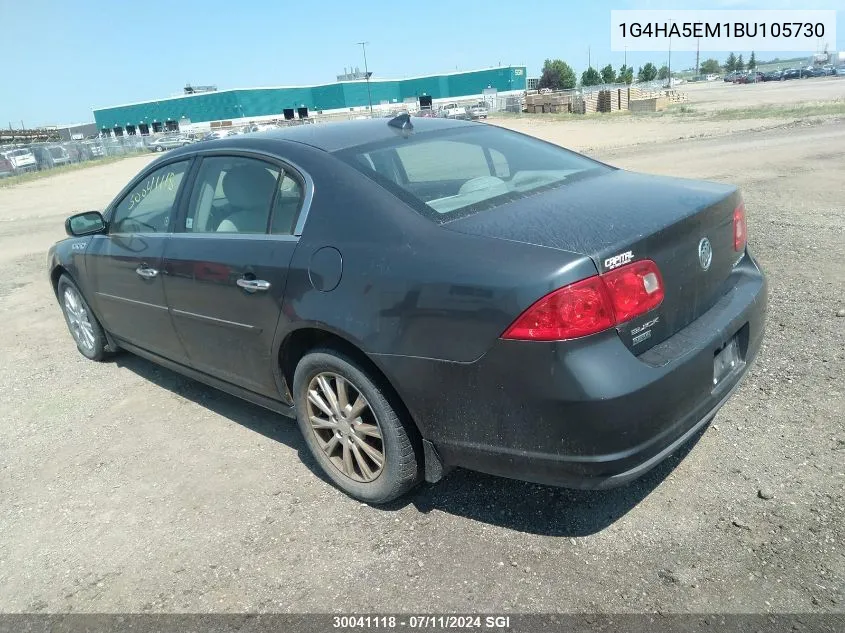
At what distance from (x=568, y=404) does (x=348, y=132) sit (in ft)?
6.70

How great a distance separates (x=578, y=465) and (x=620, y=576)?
0.52 meters

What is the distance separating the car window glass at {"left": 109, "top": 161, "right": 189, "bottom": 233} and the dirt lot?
4.02ft

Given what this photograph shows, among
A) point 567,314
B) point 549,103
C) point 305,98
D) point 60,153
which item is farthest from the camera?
point 305,98

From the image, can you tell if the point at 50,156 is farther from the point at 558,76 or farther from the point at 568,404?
the point at 558,76

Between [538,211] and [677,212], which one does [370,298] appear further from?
[677,212]

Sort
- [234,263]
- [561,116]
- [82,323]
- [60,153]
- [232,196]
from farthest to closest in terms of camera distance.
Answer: [561,116], [60,153], [82,323], [232,196], [234,263]

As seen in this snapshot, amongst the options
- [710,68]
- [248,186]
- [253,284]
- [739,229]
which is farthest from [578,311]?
[710,68]

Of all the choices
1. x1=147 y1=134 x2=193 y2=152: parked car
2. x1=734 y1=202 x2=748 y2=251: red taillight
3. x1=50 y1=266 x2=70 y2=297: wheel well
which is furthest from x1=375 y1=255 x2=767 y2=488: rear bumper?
x1=147 y1=134 x2=193 y2=152: parked car

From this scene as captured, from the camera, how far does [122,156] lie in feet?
150

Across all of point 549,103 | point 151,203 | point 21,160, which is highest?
point 151,203

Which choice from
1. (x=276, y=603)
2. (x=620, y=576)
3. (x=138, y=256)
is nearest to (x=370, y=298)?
(x=276, y=603)

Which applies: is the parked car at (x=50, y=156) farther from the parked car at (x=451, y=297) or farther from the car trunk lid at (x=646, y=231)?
the car trunk lid at (x=646, y=231)

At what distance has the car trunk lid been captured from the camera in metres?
2.43

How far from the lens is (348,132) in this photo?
11.7ft
